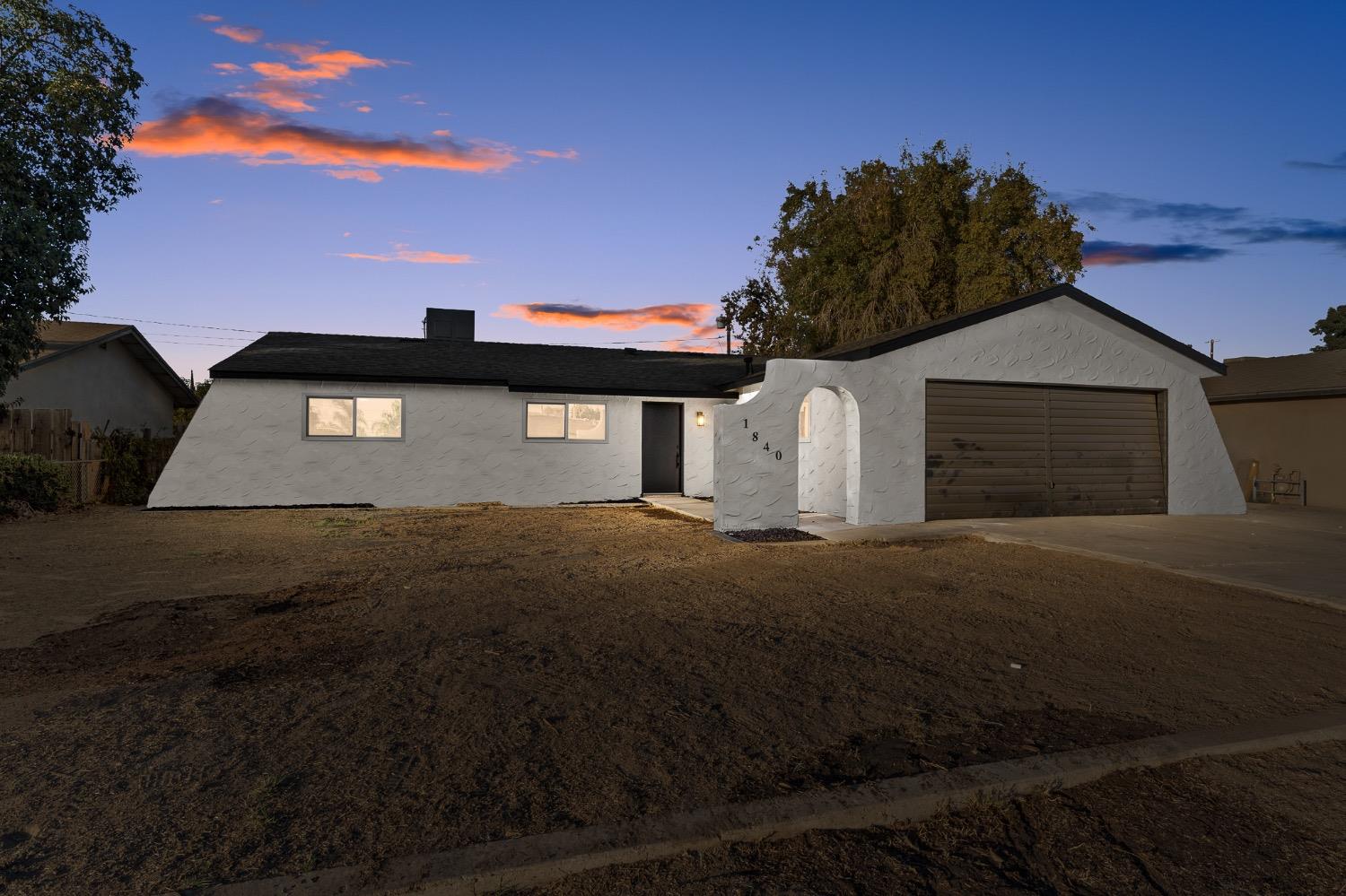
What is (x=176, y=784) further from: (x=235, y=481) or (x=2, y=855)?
(x=235, y=481)

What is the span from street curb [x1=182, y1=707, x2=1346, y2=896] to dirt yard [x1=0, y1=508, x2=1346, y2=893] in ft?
0.42

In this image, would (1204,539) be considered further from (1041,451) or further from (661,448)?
(661,448)

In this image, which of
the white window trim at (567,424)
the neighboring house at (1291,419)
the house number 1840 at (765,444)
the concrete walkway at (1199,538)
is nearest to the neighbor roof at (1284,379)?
the neighboring house at (1291,419)

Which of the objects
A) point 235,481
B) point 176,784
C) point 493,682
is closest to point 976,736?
point 493,682

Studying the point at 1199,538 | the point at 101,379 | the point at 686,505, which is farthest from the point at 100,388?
the point at 1199,538

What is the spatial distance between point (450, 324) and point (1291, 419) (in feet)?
71.9

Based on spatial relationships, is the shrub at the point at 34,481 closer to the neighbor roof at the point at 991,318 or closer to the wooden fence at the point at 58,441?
the wooden fence at the point at 58,441

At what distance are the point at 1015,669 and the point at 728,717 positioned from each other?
2.20 metres

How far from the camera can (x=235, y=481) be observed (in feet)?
48.4

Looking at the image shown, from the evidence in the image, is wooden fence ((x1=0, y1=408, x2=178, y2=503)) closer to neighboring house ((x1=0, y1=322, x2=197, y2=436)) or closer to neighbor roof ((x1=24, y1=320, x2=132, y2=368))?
neighboring house ((x1=0, y1=322, x2=197, y2=436))

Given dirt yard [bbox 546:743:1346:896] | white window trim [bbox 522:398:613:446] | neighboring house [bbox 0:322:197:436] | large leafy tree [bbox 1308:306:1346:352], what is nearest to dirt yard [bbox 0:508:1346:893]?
dirt yard [bbox 546:743:1346:896]

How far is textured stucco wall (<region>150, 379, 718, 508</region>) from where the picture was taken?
576 inches

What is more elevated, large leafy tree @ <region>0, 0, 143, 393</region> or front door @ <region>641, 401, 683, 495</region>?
large leafy tree @ <region>0, 0, 143, 393</region>

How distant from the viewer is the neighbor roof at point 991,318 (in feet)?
40.8
